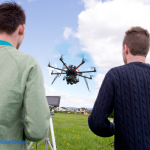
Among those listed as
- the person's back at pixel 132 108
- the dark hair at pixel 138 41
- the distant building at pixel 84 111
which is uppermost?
the dark hair at pixel 138 41

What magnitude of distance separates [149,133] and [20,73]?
123 cm

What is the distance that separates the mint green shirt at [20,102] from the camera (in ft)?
3.25

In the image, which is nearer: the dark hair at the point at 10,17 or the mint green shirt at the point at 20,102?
the mint green shirt at the point at 20,102

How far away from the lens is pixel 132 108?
133 cm

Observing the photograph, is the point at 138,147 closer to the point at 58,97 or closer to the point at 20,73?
the point at 20,73

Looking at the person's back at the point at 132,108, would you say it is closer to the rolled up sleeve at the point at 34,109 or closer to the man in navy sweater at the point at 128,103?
the man in navy sweater at the point at 128,103

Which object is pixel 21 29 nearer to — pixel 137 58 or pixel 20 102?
pixel 20 102

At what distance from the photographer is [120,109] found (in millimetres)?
1353

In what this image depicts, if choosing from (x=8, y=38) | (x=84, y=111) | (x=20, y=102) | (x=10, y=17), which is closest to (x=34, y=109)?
(x=20, y=102)

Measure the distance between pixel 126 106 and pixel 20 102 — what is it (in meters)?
0.92

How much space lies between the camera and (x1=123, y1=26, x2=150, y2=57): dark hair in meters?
1.50

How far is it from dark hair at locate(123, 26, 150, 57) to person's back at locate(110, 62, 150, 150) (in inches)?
7.8

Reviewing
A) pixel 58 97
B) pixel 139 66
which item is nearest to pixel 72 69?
pixel 58 97

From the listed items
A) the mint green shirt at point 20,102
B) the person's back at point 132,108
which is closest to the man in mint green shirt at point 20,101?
the mint green shirt at point 20,102
